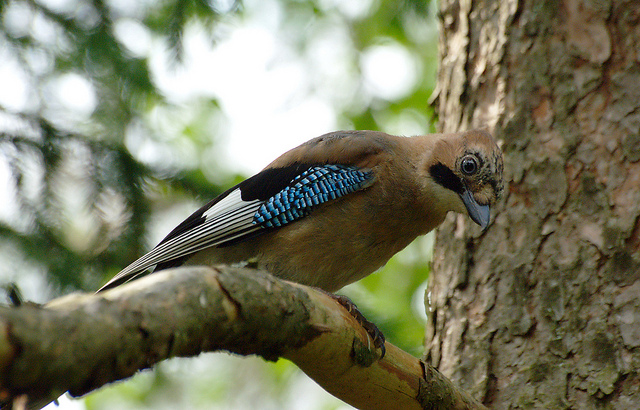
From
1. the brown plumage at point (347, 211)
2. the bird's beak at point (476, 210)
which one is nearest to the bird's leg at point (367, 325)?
the brown plumage at point (347, 211)

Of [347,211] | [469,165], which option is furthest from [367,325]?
[469,165]

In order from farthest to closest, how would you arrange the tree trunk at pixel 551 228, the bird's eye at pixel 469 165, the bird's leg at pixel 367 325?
the bird's eye at pixel 469 165 → the tree trunk at pixel 551 228 → the bird's leg at pixel 367 325

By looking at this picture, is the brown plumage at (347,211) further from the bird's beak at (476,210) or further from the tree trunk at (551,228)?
the tree trunk at (551,228)

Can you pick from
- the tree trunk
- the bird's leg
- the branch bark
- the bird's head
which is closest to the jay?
the bird's head

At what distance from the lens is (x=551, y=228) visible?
3.28m

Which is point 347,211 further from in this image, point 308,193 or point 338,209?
point 308,193

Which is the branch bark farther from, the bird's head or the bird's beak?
the bird's head

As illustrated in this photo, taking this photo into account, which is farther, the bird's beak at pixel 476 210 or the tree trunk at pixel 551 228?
the bird's beak at pixel 476 210

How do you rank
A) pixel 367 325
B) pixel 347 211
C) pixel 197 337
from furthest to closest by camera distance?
pixel 347 211, pixel 367 325, pixel 197 337

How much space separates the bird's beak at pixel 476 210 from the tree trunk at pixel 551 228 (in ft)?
0.66

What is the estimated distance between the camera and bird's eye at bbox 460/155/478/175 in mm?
3383

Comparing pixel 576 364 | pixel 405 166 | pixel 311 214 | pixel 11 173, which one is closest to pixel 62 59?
pixel 11 173

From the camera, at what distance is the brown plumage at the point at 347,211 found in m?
3.36

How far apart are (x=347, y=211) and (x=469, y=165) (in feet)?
2.46
